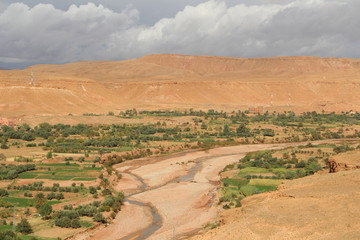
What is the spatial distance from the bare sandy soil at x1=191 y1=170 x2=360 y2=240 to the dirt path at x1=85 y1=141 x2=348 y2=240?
212 inches

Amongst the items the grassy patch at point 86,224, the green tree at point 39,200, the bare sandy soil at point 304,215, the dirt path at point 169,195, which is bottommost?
the dirt path at point 169,195

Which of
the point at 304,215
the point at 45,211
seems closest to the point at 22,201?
the point at 45,211

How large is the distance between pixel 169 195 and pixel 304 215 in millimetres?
20469

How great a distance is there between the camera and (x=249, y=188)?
39125 mm

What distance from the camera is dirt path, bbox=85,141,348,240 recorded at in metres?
30.6

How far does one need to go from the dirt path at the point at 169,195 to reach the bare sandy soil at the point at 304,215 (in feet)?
17.7

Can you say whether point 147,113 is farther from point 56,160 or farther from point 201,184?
point 201,184

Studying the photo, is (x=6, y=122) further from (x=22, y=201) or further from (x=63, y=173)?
(x=22, y=201)

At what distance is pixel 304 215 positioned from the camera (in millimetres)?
21594

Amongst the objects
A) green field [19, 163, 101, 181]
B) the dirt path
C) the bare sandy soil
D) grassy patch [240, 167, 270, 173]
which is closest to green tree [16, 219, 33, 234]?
the dirt path

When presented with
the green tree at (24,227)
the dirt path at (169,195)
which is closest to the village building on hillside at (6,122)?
the dirt path at (169,195)

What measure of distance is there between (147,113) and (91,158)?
60.6 m

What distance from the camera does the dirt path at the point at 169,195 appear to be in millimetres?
30594

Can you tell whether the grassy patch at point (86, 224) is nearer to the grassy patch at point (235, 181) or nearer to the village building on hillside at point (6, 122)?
the grassy patch at point (235, 181)
